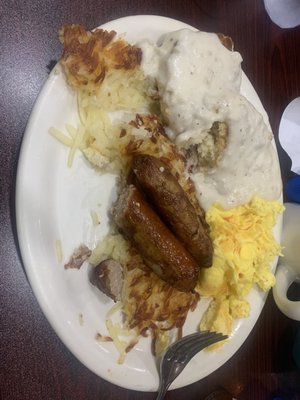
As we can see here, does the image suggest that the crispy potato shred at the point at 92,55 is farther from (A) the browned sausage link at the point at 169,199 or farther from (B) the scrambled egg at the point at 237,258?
(B) the scrambled egg at the point at 237,258

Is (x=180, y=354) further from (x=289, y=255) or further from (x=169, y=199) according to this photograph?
(x=289, y=255)

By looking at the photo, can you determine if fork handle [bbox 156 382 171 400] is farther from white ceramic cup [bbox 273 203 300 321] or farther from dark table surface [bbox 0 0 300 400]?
white ceramic cup [bbox 273 203 300 321]

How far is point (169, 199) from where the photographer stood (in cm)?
168

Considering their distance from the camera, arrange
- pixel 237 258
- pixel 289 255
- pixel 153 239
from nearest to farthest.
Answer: pixel 153 239 < pixel 237 258 < pixel 289 255

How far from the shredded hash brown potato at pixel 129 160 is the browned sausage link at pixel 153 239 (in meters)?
0.12

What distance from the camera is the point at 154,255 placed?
1708 mm

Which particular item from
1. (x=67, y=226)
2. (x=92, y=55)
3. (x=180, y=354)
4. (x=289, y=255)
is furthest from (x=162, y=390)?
(x=92, y=55)

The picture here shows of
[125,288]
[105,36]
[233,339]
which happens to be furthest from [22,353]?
[105,36]

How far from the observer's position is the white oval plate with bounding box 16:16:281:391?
156cm

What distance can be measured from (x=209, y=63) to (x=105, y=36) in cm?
40

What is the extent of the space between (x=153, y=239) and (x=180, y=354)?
18.4 inches

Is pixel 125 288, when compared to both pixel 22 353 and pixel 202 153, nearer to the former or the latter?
pixel 22 353

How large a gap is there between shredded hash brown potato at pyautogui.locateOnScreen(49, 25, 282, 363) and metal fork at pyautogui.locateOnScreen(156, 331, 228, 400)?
6 centimetres

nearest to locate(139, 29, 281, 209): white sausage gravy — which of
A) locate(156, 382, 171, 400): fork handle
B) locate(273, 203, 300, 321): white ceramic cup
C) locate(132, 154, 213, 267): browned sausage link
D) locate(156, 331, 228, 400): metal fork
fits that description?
locate(132, 154, 213, 267): browned sausage link
